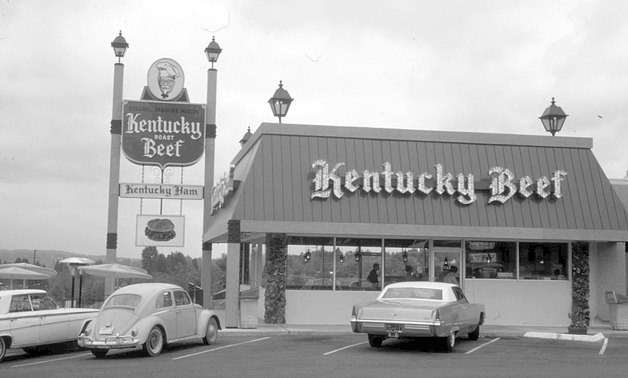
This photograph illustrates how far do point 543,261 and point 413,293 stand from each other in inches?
347

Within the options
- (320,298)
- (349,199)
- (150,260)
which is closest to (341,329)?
(320,298)

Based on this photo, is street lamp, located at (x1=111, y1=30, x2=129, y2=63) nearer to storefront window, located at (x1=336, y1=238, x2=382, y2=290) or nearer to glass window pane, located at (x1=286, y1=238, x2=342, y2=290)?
glass window pane, located at (x1=286, y1=238, x2=342, y2=290)

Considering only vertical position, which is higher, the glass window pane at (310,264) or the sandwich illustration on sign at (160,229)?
the sandwich illustration on sign at (160,229)

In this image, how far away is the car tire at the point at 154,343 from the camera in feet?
54.7

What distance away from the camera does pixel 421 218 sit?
24016mm

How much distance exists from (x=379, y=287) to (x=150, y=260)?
104 ft

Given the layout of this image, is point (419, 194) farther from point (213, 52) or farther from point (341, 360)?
point (213, 52)

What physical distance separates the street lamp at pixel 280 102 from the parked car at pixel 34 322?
975 cm

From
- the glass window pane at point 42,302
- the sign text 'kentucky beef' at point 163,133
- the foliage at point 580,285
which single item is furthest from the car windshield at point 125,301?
the foliage at point 580,285

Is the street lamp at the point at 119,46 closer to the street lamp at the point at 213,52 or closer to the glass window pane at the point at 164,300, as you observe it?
the street lamp at the point at 213,52

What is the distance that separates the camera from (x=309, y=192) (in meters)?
23.8

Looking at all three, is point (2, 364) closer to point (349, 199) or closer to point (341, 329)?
point (341, 329)

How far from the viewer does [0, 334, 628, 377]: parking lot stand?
46.8ft

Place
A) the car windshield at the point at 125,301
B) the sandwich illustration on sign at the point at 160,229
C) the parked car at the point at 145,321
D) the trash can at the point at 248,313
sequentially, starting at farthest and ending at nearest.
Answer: the sandwich illustration on sign at the point at 160,229 → the trash can at the point at 248,313 → the car windshield at the point at 125,301 → the parked car at the point at 145,321
